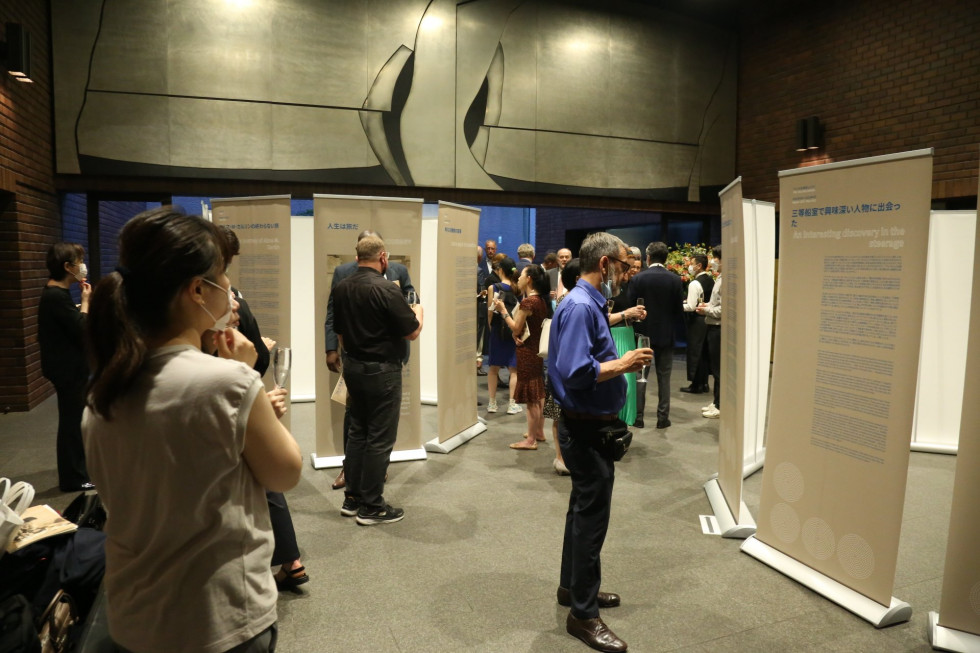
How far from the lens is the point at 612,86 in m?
9.61

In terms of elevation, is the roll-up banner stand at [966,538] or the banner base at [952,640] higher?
the roll-up banner stand at [966,538]

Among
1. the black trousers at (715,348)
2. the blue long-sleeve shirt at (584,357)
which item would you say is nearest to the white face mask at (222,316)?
the blue long-sleeve shirt at (584,357)

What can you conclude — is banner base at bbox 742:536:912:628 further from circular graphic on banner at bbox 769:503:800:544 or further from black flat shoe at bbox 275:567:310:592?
black flat shoe at bbox 275:567:310:592

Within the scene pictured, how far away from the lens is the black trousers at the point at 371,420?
3.65 m

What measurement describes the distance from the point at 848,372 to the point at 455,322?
303cm

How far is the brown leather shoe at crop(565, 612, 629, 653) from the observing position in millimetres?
2514

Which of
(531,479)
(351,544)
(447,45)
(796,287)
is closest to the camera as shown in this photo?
(796,287)

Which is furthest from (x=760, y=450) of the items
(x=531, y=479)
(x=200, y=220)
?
(x=200, y=220)

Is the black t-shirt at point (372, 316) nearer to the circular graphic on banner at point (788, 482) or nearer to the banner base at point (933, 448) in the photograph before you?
the circular graphic on banner at point (788, 482)

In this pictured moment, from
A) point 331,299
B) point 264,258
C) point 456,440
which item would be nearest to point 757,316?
point 456,440

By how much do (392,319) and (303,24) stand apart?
600 centimetres

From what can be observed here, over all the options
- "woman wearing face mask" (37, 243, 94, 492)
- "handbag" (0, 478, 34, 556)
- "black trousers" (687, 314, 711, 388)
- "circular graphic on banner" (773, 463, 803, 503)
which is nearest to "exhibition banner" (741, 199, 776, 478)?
"circular graphic on banner" (773, 463, 803, 503)

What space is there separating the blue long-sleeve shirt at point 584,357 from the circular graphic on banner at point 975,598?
1.56 metres

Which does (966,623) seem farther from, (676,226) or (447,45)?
(676,226)
